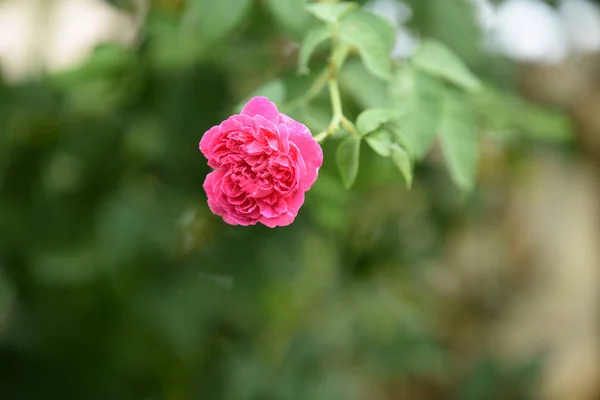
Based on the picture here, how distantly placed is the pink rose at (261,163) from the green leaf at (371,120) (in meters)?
0.05

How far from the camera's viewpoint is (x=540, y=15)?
93cm

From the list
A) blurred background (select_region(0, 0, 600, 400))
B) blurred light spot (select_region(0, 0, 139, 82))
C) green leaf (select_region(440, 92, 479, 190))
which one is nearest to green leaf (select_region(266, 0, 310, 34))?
blurred background (select_region(0, 0, 600, 400))

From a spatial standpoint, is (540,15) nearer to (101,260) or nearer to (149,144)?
(149,144)

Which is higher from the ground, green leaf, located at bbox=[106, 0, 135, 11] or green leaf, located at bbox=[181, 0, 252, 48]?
green leaf, located at bbox=[181, 0, 252, 48]

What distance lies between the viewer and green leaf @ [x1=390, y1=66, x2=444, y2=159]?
567mm

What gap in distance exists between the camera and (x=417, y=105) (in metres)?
0.57

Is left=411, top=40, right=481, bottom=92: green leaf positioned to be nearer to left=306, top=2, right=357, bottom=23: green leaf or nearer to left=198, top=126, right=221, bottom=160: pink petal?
left=306, top=2, right=357, bottom=23: green leaf

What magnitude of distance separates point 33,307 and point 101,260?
0.80 feet

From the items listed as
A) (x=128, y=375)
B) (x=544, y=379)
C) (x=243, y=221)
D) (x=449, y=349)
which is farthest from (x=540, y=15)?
(x=449, y=349)

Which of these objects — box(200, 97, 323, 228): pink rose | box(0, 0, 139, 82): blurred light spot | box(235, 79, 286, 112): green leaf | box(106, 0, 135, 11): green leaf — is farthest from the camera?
box(0, 0, 139, 82): blurred light spot

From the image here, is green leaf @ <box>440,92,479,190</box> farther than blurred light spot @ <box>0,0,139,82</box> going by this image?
No

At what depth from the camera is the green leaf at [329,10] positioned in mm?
519

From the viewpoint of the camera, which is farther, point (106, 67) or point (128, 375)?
point (128, 375)

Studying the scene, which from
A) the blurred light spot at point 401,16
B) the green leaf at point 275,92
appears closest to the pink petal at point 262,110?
the green leaf at point 275,92
